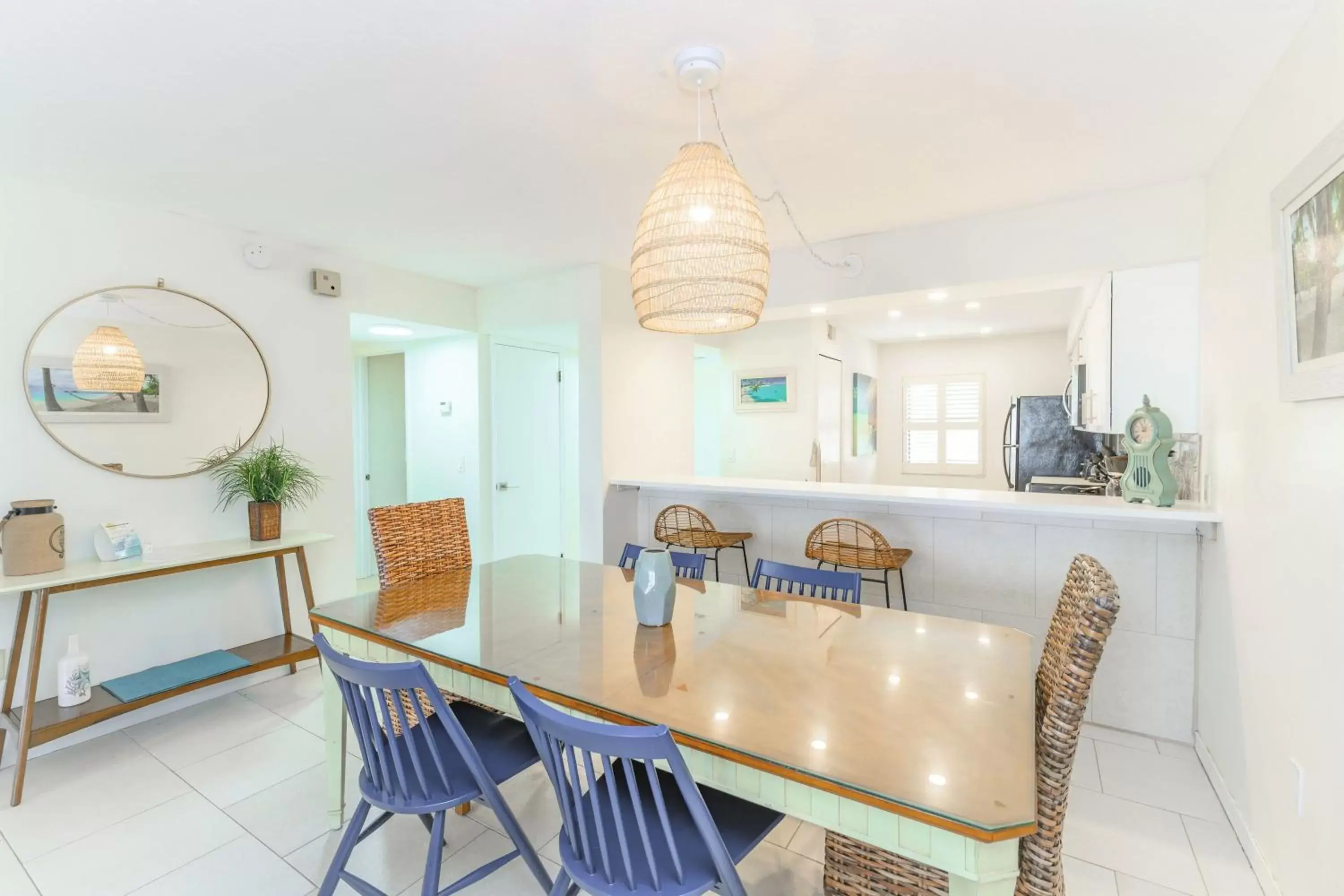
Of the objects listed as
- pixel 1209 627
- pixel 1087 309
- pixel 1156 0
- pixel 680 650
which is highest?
pixel 1156 0

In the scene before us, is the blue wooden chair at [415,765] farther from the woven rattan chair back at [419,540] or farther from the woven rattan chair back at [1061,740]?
the woven rattan chair back at [1061,740]

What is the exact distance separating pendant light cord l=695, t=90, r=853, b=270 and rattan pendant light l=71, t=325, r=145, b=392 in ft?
8.78

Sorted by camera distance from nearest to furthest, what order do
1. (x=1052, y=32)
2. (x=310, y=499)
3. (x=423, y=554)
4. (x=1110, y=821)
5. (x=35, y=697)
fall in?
(x=1052, y=32), (x=1110, y=821), (x=35, y=697), (x=423, y=554), (x=310, y=499)

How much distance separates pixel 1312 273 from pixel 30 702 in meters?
4.11

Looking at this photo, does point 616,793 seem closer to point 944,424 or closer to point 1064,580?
point 1064,580

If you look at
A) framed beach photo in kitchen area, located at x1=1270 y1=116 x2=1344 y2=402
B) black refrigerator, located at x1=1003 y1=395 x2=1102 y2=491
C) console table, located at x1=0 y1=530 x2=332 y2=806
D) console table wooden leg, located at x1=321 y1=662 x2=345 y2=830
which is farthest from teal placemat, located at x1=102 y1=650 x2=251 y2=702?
black refrigerator, located at x1=1003 y1=395 x2=1102 y2=491

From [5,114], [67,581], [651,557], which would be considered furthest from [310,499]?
[651,557]

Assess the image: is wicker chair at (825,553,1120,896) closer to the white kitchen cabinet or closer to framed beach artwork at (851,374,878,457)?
the white kitchen cabinet

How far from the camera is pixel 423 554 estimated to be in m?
2.70

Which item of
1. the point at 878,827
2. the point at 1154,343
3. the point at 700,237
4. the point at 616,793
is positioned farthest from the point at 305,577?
the point at 1154,343

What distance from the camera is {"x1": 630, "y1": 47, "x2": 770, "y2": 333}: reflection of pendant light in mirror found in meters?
1.58

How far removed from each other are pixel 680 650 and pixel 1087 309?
131 inches

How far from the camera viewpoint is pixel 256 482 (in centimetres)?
304

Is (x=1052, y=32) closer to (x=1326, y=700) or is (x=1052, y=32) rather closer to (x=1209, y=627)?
(x=1326, y=700)
